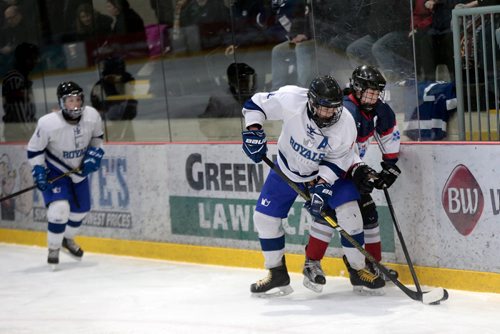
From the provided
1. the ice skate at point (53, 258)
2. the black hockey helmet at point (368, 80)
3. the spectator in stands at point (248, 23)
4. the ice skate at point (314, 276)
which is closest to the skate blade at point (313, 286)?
the ice skate at point (314, 276)

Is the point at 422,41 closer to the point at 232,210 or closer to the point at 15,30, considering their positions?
the point at 232,210

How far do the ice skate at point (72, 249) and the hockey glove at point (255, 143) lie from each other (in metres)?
2.16

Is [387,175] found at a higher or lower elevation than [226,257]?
higher

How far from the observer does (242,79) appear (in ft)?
22.2

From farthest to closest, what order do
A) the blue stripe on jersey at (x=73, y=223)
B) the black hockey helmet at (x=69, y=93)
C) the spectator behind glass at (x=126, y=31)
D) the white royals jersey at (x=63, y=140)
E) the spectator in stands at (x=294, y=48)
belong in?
the spectator behind glass at (x=126, y=31) → the blue stripe on jersey at (x=73, y=223) → the white royals jersey at (x=63, y=140) → the black hockey helmet at (x=69, y=93) → the spectator in stands at (x=294, y=48)

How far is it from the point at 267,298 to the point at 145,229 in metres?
1.85

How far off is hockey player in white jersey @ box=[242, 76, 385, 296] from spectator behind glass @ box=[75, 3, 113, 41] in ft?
8.39

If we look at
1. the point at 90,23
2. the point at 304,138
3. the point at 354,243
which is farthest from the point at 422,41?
the point at 90,23

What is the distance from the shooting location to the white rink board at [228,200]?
5.39m

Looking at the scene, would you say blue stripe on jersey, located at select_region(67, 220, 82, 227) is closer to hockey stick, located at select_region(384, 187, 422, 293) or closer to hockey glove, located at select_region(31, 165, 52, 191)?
hockey glove, located at select_region(31, 165, 52, 191)

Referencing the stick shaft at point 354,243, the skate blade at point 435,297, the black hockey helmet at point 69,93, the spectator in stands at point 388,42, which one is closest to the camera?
the skate blade at point 435,297

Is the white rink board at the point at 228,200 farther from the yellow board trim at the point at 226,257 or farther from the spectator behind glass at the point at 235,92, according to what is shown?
the spectator behind glass at the point at 235,92

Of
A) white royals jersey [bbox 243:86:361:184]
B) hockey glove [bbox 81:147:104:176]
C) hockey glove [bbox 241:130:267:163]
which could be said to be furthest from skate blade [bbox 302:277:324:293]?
hockey glove [bbox 81:147:104:176]

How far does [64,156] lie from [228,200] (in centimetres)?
115
